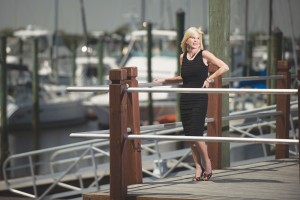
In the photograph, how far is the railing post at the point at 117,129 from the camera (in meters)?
8.14

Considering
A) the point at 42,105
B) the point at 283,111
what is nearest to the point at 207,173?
the point at 283,111

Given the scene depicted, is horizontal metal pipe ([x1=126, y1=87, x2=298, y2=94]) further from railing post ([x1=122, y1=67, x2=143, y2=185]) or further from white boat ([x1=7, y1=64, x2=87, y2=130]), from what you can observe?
white boat ([x1=7, y1=64, x2=87, y2=130])

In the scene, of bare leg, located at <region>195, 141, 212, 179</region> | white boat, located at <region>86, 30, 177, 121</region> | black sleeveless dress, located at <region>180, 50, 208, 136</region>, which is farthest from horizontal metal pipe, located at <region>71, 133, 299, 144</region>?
white boat, located at <region>86, 30, 177, 121</region>

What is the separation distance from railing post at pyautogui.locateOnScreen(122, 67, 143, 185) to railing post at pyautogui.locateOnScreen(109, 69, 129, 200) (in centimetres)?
48

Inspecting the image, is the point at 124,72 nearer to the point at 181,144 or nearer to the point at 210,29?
the point at 210,29

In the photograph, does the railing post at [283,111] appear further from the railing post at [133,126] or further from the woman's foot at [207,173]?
the railing post at [133,126]

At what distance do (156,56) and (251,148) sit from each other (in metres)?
22.7

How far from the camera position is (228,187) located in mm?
8734

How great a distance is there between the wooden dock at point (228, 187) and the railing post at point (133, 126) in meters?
0.16

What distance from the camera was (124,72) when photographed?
8.24 meters

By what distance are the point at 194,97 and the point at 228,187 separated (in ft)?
3.20

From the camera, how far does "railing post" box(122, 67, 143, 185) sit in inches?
347

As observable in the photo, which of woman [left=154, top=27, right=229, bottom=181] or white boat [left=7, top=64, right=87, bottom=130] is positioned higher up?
woman [left=154, top=27, right=229, bottom=181]

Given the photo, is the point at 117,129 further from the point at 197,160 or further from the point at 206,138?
the point at 197,160
